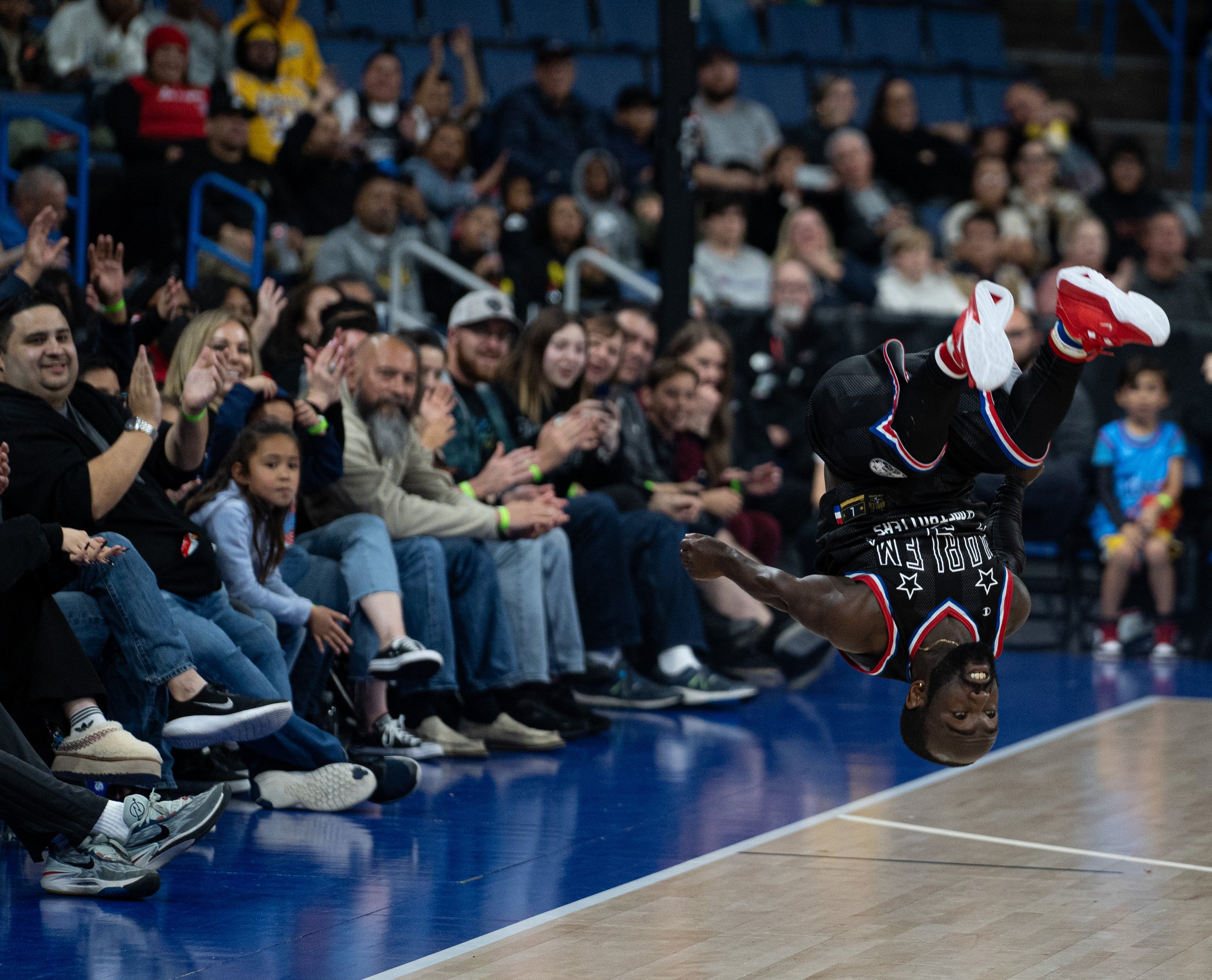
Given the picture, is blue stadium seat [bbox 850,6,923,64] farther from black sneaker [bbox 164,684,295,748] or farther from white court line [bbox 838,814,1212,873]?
black sneaker [bbox 164,684,295,748]

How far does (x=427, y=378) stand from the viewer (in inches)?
286

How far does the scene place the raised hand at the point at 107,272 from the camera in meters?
6.46

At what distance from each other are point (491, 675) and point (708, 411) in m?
2.10

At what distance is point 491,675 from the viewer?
6781 millimetres

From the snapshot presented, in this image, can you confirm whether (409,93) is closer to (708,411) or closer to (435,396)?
(708,411)

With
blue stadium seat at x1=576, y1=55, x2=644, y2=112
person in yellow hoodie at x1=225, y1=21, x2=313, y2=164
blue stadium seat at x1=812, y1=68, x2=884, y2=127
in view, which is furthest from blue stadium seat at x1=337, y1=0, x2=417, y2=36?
blue stadium seat at x1=812, y1=68, x2=884, y2=127

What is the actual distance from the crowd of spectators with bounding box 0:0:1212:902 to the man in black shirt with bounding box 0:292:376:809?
0.01 meters

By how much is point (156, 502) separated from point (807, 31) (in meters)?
10.1

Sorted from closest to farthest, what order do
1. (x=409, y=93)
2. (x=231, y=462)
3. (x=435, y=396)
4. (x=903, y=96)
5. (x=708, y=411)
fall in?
(x=231, y=462), (x=435, y=396), (x=708, y=411), (x=409, y=93), (x=903, y=96)

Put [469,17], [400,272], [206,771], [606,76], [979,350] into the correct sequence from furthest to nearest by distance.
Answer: [469,17], [606,76], [400,272], [206,771], [979,350]

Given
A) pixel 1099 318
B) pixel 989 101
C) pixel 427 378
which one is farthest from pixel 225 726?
pixel 989 101

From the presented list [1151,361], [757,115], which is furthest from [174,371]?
[757,115]

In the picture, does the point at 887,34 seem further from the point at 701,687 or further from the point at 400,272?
the point at 701,687

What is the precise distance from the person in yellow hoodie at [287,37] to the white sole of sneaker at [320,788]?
6083 mm
